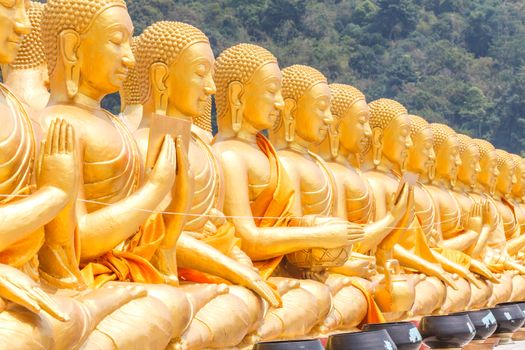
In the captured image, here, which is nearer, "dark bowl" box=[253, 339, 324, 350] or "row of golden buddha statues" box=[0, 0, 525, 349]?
"row of golden buddha statues" box=[0, 0, 525, 349]

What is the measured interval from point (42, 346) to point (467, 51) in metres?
39.4

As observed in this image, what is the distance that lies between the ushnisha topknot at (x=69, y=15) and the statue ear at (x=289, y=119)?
103 inches

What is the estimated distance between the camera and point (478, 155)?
1334 cm

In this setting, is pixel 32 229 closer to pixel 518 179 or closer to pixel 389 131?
pixel 389 131

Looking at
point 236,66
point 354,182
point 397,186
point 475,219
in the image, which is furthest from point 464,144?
point 236,66

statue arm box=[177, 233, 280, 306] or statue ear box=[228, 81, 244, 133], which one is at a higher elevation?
A: statue ear box=[228, 81, 244, 133]

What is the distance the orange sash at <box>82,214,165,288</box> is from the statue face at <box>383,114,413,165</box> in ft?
14.5

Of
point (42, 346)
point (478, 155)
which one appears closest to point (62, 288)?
point (42, 346)

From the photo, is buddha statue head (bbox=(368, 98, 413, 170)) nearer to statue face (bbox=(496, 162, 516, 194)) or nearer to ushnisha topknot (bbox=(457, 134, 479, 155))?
ushnisha topknot (bbox=(457, 134, 479, 155))

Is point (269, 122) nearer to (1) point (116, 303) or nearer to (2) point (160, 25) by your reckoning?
(2) point (160, 25)

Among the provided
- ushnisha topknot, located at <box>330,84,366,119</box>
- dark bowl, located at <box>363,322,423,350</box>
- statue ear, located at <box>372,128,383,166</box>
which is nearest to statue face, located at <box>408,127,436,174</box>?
statue ear, located at <box>372,128,383,166</box>

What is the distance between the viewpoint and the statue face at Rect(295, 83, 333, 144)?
861 cm

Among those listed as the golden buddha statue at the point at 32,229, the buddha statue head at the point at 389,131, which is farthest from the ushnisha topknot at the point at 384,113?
the golden buddha statue at the point at 32,229

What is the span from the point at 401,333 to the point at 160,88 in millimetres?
2121
